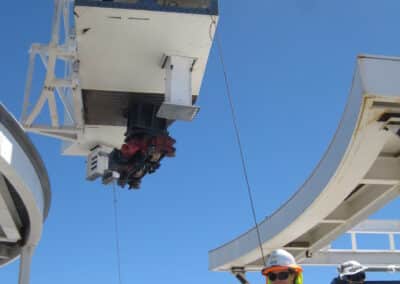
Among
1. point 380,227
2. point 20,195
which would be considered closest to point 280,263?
point 20,195

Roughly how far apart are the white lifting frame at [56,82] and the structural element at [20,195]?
7.74ft

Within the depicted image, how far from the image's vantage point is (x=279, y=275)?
11.5 feet

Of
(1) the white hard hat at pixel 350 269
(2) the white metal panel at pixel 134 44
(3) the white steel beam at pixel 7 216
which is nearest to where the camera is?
(1) the white hard hat at pixel 350 269

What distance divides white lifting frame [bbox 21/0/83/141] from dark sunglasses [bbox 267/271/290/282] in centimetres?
624

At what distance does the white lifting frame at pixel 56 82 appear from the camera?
9.38 m

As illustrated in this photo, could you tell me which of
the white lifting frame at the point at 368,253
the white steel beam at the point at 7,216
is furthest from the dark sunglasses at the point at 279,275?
the white lifting frame at the point at 368,253

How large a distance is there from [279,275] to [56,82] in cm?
667

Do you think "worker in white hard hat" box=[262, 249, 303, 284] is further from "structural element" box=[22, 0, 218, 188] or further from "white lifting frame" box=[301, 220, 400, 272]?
"white lifting frame" box=[301, 220, 400, 272]

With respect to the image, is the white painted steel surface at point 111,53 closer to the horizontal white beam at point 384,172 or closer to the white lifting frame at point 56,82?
the white lifting frame at point 56,82

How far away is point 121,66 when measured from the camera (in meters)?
9.28

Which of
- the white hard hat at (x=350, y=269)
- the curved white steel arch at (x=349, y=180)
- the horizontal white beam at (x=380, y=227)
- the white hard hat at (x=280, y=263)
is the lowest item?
the white hard hat at (x=280, y=263)

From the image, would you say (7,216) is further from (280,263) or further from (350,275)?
(280,263)

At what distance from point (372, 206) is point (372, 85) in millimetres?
3396

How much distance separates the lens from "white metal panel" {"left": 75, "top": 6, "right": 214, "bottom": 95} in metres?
8.38
